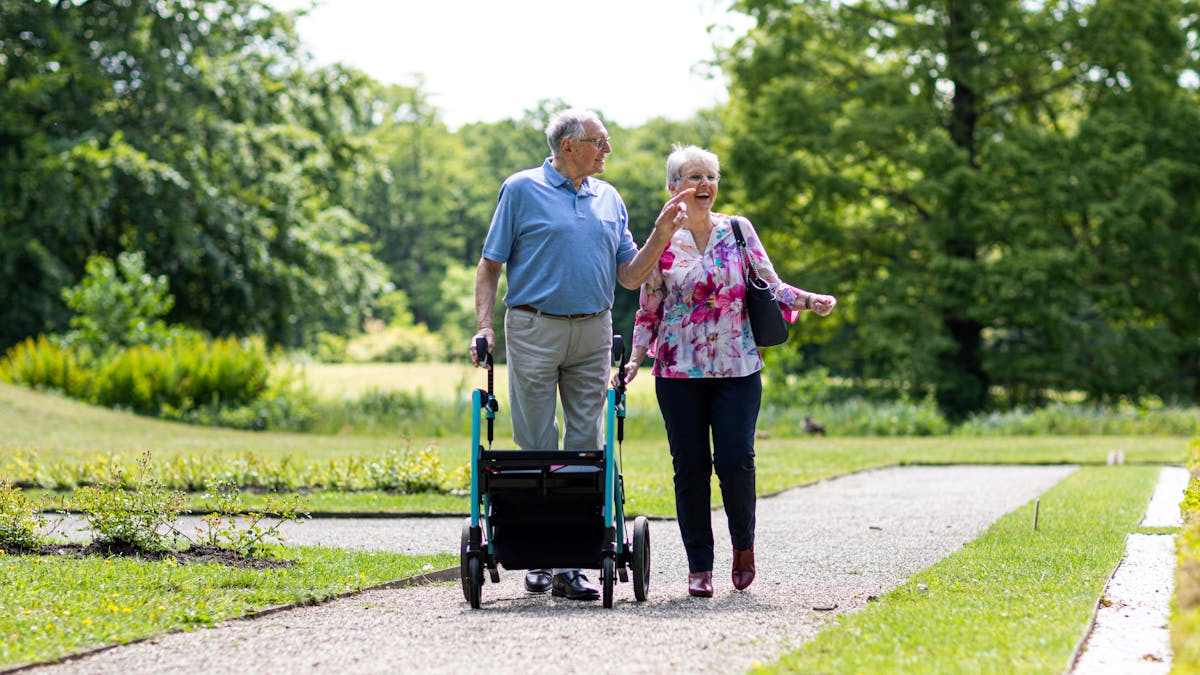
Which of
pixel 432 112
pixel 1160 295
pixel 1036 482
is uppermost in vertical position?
pixel 432 112

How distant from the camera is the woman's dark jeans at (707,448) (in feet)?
19.7

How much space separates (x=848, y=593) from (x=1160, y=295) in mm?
21592

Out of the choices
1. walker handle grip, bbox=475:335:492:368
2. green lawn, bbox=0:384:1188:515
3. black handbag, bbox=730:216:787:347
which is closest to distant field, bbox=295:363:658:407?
green lawn, bbox=0:384:1188:515

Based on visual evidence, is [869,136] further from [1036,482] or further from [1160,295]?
[1036,482]

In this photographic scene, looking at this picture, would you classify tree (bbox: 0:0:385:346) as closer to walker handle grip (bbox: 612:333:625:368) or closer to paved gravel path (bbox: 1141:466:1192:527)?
paved gravel path (bbox: 1141:466:1192:527)

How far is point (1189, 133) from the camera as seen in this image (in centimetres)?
2470

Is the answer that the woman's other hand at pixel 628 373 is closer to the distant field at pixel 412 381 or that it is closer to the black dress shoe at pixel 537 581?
the black dress shoe at pixel 537 581

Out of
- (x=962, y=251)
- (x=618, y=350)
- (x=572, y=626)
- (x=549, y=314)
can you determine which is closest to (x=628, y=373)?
(x=618, y=350)

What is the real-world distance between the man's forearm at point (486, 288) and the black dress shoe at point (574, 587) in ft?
3.43

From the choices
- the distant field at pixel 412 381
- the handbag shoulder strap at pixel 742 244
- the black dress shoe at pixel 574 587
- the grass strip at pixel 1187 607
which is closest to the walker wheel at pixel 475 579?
the black dress shoe at pixel 574 587

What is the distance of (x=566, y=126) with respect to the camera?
583 cm

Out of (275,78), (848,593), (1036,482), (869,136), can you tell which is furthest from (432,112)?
(848,593)

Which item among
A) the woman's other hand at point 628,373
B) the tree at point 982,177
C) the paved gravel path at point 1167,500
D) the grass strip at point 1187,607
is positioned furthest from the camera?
the tree at point 982,177

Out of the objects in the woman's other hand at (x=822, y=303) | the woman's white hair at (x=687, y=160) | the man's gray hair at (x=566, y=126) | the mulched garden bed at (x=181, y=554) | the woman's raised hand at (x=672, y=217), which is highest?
the man's gray hair at (x=566, y=126)
